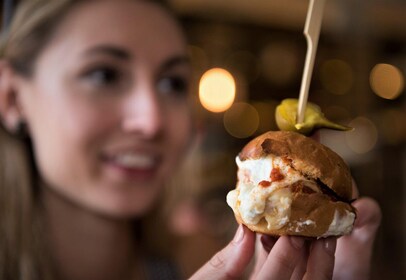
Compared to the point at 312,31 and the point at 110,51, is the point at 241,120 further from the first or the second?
the point at 312,31

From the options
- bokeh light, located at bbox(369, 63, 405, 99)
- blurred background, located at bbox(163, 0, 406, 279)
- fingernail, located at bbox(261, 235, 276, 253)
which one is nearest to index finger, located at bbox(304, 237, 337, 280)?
fingernail, located at bbox(261, 235, 276, 253)

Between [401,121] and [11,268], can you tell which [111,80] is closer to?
[11,268]

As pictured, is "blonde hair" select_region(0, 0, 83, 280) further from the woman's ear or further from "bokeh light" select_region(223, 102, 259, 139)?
"bokeh light" select_region(223, 102, 259, 139)

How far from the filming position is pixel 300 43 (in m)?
6.27

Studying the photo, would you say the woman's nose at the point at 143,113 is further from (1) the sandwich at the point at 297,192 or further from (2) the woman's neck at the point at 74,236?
(1) the sandwich at the point at 297,192

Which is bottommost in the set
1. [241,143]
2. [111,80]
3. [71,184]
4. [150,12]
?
[241,143]

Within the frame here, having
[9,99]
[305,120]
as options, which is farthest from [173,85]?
[305,120]

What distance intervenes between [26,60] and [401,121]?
4575mm

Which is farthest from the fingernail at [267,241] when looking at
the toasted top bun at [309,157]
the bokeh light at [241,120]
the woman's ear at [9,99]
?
the bokeh light at [241,120]

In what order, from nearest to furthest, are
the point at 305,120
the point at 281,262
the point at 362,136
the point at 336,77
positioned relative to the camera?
the point at 281,262, the point at 305,120, the point at 362,136, the point at 336,77

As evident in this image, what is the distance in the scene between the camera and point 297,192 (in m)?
0.96

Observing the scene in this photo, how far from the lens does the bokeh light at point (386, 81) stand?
5.45 metres

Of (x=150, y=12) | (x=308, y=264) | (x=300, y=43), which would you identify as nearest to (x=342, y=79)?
(x=300, y=43)

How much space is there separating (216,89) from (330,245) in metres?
4.62
